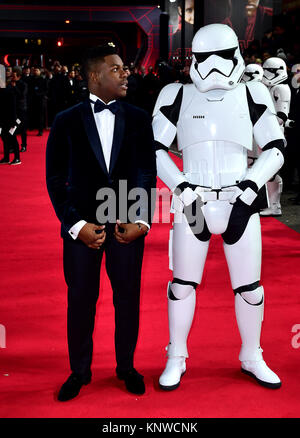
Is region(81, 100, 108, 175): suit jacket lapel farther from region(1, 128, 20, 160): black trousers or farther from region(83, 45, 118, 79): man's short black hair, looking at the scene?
region(1, 128, 20, 160): black trousers

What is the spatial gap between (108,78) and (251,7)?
13104 mm

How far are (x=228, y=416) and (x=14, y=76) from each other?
915 cm

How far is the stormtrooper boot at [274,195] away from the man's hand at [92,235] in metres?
4.05

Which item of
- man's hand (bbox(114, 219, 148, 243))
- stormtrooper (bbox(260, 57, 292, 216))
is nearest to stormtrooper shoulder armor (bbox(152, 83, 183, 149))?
man's hand (bbox(114, 219, 148, 243))

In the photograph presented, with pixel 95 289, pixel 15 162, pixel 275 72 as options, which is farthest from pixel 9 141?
pixel 95 289

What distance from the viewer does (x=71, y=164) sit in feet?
7.86

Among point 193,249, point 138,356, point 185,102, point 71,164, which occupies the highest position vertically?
A: point 185,102

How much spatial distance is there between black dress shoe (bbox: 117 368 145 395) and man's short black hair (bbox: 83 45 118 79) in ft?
4.60

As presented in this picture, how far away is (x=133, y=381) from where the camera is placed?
2652 mm

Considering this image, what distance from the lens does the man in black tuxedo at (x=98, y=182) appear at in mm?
2367

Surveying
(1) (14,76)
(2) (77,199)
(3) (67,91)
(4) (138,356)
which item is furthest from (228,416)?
(3) (67,91)

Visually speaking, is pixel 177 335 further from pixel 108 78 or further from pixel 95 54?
pixel 95 54

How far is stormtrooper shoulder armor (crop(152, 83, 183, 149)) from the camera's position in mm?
2627

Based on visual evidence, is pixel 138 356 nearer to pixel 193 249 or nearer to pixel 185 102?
pixel 193 249
